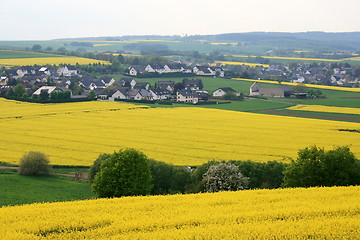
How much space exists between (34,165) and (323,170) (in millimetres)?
21967

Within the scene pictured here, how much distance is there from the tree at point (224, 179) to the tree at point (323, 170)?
3.21 m

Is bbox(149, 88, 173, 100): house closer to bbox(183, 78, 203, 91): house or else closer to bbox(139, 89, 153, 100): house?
bbox(139, 89, 153, 100): house

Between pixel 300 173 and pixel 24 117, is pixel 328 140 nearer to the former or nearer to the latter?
pixel 300 173

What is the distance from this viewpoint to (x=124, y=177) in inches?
1186

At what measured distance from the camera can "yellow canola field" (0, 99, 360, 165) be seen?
45906 millimetres

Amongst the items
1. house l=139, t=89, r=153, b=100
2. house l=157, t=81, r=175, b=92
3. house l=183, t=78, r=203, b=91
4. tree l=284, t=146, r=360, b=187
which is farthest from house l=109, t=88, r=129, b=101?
tree l=284, t=146, r=360, b=187

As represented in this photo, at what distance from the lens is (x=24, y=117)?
67812 millimetres

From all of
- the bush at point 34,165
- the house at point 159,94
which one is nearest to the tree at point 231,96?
the house at point 159,94

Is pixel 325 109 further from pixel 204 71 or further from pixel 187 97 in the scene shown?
pixel 204 71

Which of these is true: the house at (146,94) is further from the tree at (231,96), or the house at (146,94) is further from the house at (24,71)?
the house at (24,71)

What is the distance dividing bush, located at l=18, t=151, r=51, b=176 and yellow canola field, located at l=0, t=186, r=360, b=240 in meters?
17.7

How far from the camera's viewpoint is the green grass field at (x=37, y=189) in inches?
1276

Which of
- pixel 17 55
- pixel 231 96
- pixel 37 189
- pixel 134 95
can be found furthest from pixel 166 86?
pixel 17 55

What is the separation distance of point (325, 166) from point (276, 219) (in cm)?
1170
